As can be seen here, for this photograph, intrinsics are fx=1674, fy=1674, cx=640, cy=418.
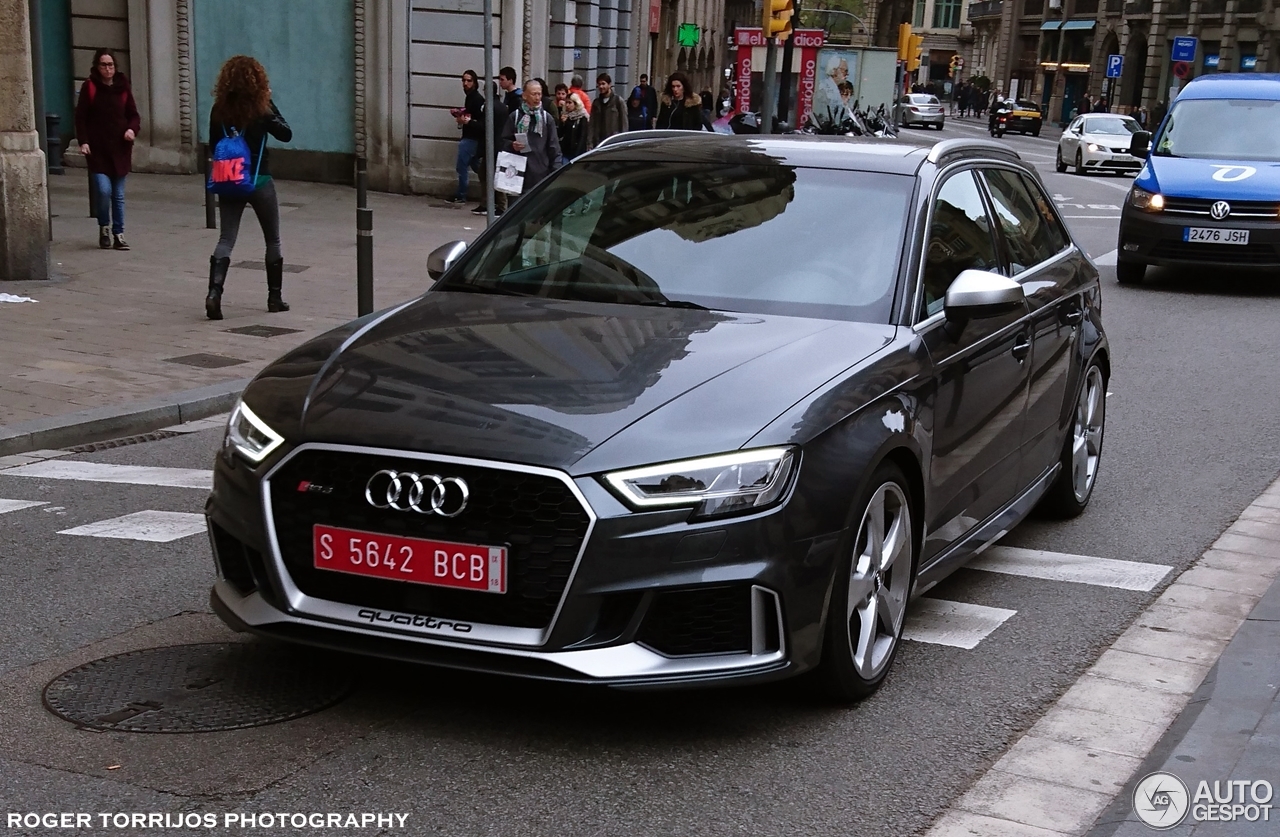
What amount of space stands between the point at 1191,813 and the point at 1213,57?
72891 millimetres

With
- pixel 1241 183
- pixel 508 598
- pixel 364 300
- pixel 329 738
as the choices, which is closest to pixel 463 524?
pixel 508 598

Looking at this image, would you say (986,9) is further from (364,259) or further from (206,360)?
(206,360)

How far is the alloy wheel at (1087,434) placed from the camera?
7035 mm

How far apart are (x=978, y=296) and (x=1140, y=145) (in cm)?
1401

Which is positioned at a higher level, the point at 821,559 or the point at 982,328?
the point at 982,328

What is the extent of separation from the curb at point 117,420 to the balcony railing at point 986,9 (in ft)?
340

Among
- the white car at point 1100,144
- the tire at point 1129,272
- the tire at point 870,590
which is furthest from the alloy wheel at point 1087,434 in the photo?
the white car at point 1100,144

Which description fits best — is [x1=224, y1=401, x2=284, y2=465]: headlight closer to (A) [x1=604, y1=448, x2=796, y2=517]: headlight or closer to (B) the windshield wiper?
(A) [x1=604, y1=448, x2=796, y2=517]: headlight

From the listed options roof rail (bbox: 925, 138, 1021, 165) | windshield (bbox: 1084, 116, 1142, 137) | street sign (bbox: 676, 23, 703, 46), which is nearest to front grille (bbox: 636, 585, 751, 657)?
roof rail (bbox: 925, 138, 1021, 165)

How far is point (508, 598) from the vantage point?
159 inches

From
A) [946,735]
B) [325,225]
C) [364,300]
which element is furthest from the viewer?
[325,225]

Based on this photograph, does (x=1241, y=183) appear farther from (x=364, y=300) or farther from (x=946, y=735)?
(x=946, y=735)

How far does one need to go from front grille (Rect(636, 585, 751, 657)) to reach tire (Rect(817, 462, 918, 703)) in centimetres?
33

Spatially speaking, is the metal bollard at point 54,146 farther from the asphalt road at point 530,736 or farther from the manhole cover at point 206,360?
the asphalt road at point 530,736
